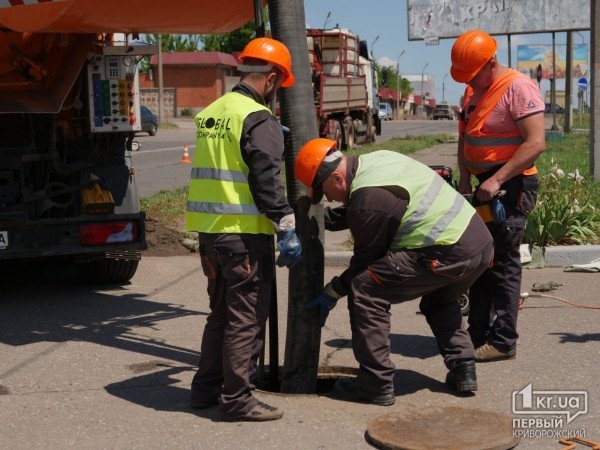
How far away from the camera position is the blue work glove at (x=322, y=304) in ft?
18.5

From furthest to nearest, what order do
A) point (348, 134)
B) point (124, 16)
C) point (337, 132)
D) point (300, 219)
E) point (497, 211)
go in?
point (348, 134)
point (337, 132)
point (124, 16)
point (497, 211)
point (300, 219)

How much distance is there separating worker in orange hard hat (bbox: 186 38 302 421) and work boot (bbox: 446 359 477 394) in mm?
1029

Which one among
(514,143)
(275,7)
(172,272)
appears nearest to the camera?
(275,7)

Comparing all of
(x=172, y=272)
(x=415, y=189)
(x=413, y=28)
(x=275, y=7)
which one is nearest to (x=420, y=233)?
(x=415, y=189)

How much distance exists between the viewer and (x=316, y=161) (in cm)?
515

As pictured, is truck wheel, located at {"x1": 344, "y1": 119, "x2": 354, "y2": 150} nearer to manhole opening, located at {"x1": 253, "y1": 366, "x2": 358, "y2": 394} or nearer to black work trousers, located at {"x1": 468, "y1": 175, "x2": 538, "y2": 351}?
black work trousers, located at {"x1": 468, "y1": 175, "x2": 538, "y2": 351}

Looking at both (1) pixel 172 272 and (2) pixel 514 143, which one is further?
(1) pixel 172 272

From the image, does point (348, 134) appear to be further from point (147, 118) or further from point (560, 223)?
point (560, 223)

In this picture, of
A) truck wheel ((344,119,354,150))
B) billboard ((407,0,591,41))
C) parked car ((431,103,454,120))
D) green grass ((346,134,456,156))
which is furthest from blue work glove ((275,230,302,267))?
parked car ((431,103,454,120))

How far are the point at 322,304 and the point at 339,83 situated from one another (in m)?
21.8

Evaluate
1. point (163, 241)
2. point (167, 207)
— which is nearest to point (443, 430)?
point (163, 241)

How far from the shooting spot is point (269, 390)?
590 centimetres

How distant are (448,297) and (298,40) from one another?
1636mm

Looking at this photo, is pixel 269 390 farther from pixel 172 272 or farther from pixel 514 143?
pixel 172 272
